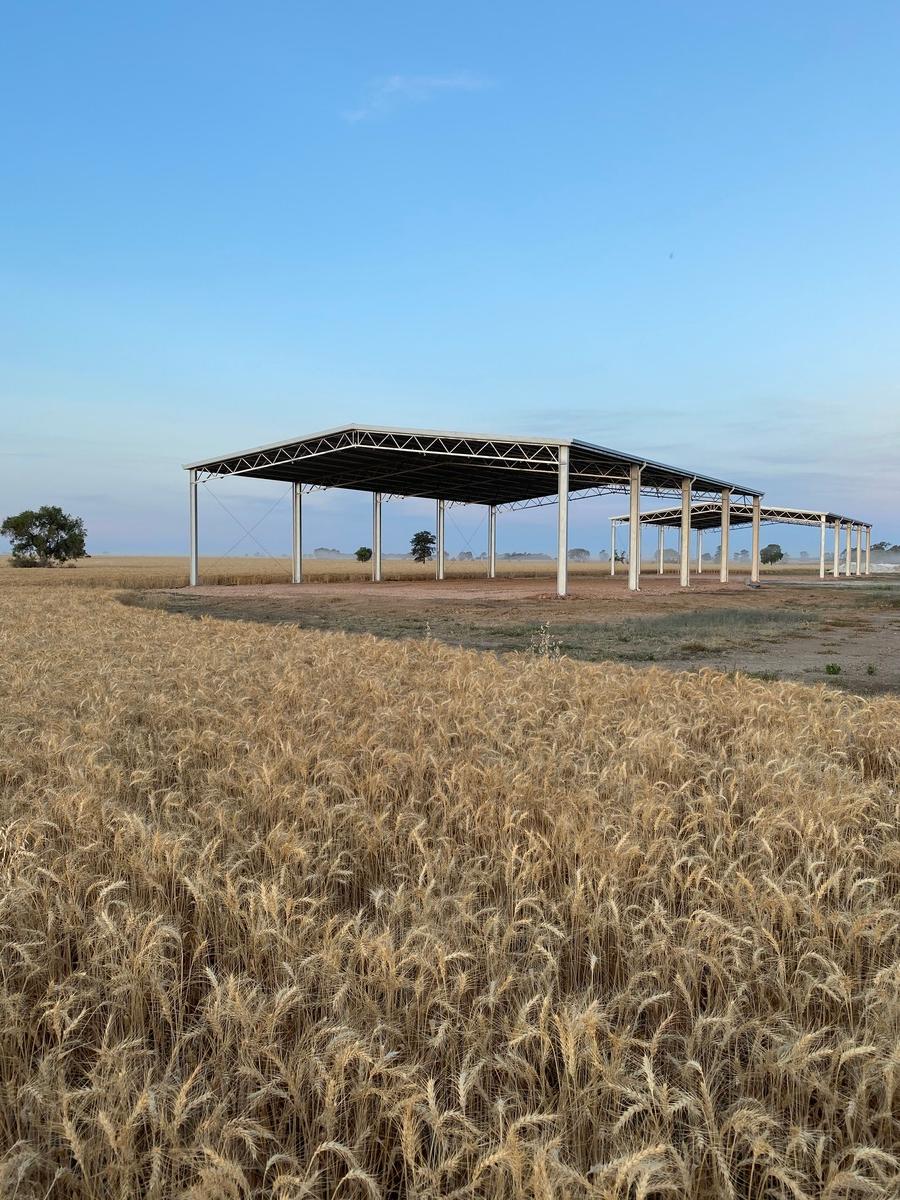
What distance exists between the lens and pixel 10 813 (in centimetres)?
388

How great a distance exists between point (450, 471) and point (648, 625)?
27.1 metres

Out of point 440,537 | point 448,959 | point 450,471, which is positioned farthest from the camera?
point 440,537

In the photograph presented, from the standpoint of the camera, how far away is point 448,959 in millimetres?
2270

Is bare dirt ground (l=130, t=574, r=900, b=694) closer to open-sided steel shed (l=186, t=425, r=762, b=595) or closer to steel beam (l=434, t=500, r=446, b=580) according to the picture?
open-sided steel shed (l=186, t=425, r=762, b=595)

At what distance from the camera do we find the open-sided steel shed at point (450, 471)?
33406 mm

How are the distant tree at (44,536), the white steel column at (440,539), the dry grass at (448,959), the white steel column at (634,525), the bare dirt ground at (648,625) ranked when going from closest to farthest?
the dry grass at (448,959), the bare dirt ground at (648,625), the white steel column at (634,525), the white steel column at (440,539), the distant tree at (44,536)

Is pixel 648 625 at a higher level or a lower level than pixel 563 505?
lower

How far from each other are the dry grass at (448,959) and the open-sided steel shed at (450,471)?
2726 cm

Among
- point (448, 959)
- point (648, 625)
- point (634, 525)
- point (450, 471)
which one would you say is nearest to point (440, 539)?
point (450, 471)

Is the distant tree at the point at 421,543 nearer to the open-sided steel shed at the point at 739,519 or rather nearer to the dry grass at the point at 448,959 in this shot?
the open-sided steel shed at the point at 739,519

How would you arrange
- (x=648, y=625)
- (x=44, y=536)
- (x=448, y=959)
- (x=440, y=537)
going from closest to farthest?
(x=448, y=959) → (x=648, y=625) → (x=440, y=537) → (x=44, y=536)

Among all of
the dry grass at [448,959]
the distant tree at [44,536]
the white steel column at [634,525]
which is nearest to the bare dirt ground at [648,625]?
the white steel column at [634,525]

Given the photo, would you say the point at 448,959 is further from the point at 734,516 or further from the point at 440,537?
the point at 734,516

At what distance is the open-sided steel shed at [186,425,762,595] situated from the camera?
3341 centimetres
